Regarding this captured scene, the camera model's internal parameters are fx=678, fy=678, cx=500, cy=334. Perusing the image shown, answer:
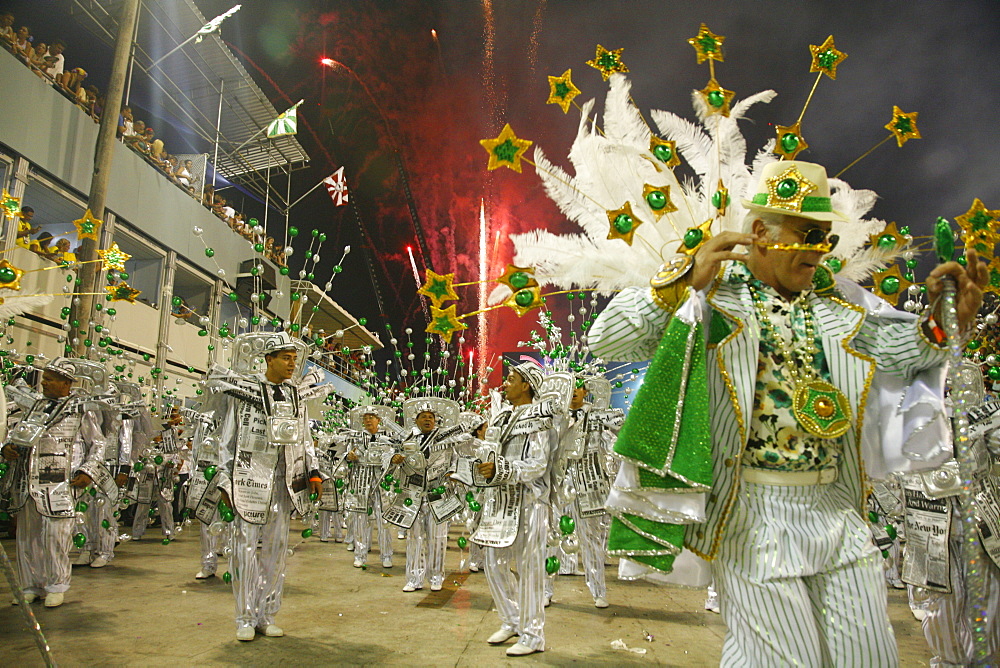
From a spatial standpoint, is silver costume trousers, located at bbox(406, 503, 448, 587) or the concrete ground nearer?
the concrete ground

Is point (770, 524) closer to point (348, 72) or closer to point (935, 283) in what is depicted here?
point (935, 283)

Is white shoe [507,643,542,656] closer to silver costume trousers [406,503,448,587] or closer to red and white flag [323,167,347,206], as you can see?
silver costume trousers [406,503,448,587]

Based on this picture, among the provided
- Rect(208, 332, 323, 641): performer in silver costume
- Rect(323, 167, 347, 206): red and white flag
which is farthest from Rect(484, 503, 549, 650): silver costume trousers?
Rect(323, 167, 347, 206): red and white flag

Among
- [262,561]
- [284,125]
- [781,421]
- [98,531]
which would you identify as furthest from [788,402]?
[284,125]

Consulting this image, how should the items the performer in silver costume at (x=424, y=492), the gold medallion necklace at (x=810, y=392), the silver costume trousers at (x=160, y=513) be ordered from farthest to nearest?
the silver costume trousers at (x=160, y=513) < the performer in silver costume at (x=424, y=492) < the gold medallion necklace at (x=810, y=392)

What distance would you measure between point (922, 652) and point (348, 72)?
22.2 meters

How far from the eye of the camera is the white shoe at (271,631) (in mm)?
5102

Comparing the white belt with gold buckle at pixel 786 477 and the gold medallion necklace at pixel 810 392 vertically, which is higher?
the gold medallion necklace at pixel 810 392

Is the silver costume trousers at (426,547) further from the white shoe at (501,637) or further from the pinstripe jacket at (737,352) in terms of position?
the pinstripe jacket at (737,352)

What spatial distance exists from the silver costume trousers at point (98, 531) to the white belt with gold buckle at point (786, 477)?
8.71 meters

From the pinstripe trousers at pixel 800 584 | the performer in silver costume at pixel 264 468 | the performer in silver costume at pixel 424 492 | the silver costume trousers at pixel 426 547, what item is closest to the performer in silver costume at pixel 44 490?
the performer in silver costume at pixel 264 468

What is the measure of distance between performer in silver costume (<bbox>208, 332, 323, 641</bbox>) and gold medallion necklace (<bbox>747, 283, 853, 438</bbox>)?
13.2ft

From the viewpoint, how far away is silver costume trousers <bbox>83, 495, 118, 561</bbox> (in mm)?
A: 8531

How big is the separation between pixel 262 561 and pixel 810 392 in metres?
4.34
